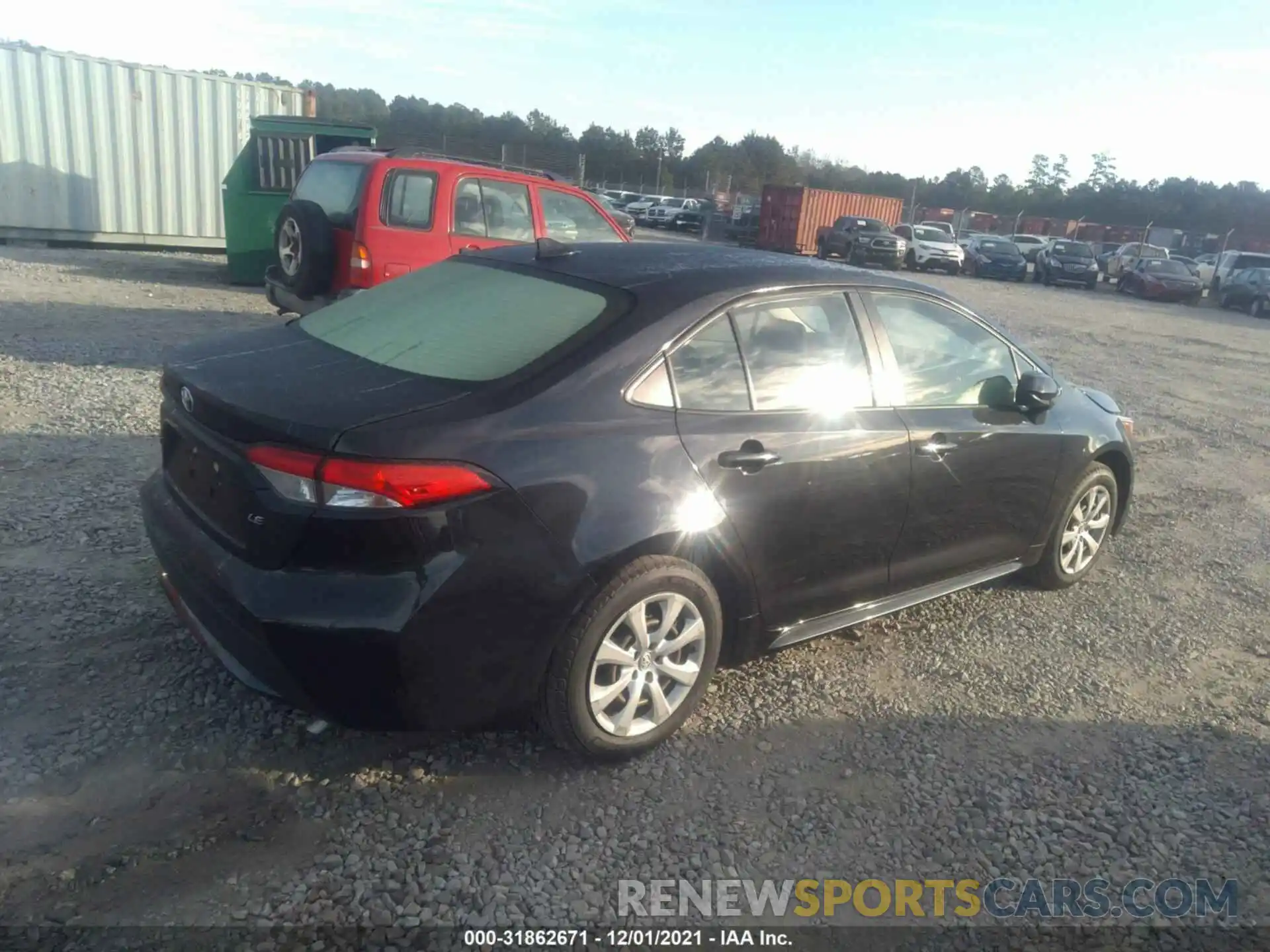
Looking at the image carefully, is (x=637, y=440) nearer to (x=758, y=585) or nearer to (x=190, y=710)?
(x=758, y=585)

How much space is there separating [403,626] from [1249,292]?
29784mm

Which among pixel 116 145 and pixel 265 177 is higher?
pixel 116 145

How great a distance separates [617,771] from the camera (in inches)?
120

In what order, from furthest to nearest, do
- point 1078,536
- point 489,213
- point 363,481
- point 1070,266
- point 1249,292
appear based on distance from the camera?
1. point 1070,266
2. point 1249,292
3. point 489,213
4. point 1078,536
5. point 363,481

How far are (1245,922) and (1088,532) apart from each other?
2.42 metres

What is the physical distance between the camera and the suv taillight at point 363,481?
2482 millimetres

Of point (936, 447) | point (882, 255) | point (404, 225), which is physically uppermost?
point (404, 225)

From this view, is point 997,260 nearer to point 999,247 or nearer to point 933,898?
point 999,247

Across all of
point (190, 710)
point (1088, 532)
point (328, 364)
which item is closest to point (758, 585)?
point (328, 364)

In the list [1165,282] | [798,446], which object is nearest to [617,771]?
[798,446]

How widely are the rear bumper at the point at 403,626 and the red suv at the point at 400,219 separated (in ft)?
16.3

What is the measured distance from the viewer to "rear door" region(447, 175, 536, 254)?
776 cm

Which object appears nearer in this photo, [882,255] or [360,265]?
[360,265]

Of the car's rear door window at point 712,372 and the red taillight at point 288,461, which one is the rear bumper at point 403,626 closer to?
the red taillight at point 288,461
